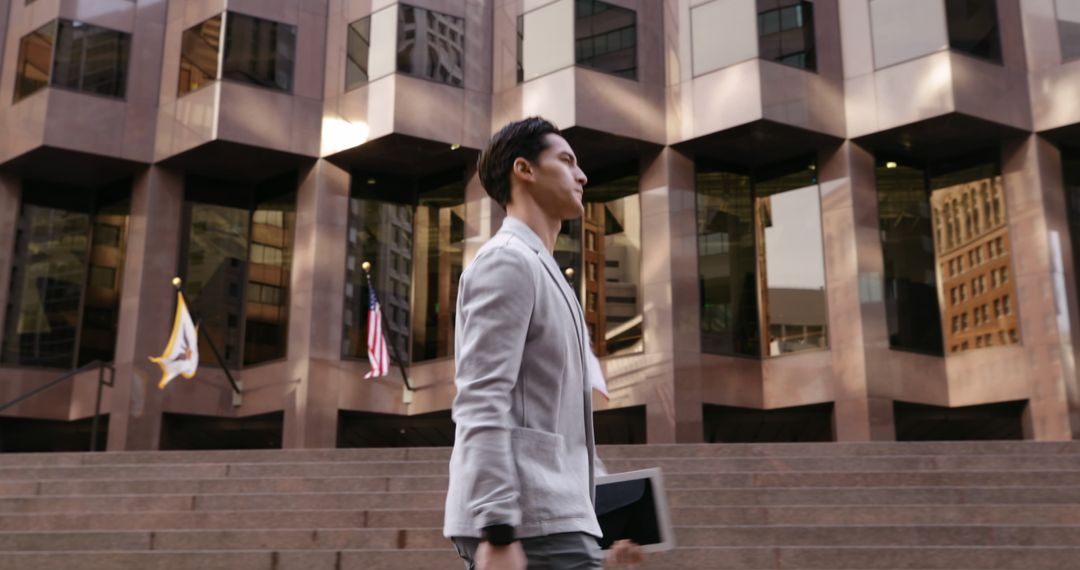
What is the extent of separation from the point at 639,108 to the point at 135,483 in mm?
14827

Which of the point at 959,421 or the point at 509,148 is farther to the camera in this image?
the point at 959,421

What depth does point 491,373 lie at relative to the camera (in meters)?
2.81

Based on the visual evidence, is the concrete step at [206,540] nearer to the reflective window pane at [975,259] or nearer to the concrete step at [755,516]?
the concrete step at [755,516]

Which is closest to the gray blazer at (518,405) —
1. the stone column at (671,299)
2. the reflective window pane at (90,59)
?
the stone column at (671,299)

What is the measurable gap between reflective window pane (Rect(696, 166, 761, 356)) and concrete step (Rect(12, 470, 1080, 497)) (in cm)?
1190

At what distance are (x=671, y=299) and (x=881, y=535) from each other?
14.2m

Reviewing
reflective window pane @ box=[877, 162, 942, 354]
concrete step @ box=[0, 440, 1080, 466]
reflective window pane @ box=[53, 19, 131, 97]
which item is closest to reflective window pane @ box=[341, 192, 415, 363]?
reflective window pane @ box=[53, 19, 131, 97]

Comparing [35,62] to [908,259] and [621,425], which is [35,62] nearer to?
[621,425]

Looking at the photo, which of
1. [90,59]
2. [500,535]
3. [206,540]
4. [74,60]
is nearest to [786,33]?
[90,59]

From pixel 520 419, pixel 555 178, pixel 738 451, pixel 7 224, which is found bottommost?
pixel 520 419

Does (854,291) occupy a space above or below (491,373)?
above

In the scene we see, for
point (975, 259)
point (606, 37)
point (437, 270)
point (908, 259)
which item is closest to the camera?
point (975, 259)

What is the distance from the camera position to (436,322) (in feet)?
88.1

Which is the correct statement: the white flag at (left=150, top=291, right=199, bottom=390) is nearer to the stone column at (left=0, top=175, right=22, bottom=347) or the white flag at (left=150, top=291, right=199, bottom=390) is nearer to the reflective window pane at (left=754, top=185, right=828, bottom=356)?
the stone column at (left=0, top=175, right=22, bottom=347)
